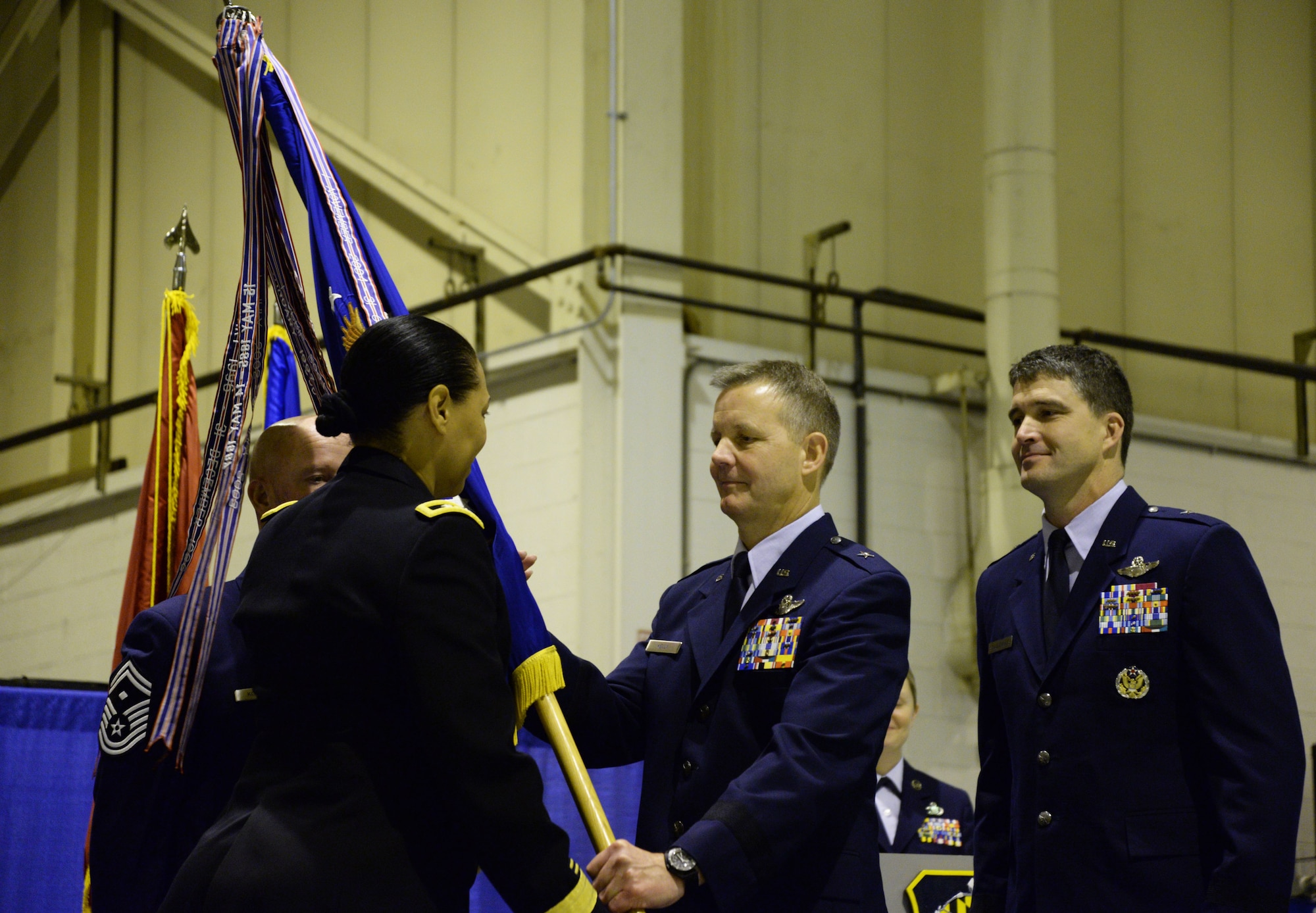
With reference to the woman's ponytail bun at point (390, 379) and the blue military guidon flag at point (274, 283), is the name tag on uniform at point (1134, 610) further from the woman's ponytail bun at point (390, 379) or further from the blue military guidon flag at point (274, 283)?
the woman's ponytail bun at point (390, 379)

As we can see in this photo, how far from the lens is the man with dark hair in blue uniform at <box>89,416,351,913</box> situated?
262 cm

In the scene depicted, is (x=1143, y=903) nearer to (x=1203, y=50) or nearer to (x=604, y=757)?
(x=604, y=757)

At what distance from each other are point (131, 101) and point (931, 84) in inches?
177

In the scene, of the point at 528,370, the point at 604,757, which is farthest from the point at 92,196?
the point at 604,757

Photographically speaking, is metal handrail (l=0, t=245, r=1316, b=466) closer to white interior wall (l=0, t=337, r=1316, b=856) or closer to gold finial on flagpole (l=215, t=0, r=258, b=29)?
white interior wall (l=0, t=337, r=1316, b=856)

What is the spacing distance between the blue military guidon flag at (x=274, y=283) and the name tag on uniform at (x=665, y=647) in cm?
25

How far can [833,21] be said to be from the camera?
24.8ft

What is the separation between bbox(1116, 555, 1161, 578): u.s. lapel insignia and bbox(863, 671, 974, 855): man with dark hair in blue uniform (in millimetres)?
2050

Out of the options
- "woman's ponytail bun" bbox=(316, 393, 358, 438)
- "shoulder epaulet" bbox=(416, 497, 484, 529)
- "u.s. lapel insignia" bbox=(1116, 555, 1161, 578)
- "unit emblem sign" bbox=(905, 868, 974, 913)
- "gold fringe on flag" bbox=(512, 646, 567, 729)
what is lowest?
"unit emblem sign" bbox=(905, 868, 974, 913)

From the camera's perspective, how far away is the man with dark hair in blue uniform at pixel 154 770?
2615mm

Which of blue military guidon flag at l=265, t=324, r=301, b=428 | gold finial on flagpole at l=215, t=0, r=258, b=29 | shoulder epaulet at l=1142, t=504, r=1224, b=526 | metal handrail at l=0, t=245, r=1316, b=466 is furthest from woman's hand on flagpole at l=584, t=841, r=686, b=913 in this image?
metal handrail at l=0, t=245, r=1316, b=466

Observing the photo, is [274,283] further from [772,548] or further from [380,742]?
[380,742]

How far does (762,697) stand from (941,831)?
87.0 inches

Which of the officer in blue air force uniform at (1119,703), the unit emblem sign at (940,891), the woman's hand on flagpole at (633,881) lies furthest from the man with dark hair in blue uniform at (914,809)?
the woman's hand on flagpole at (633,881)
